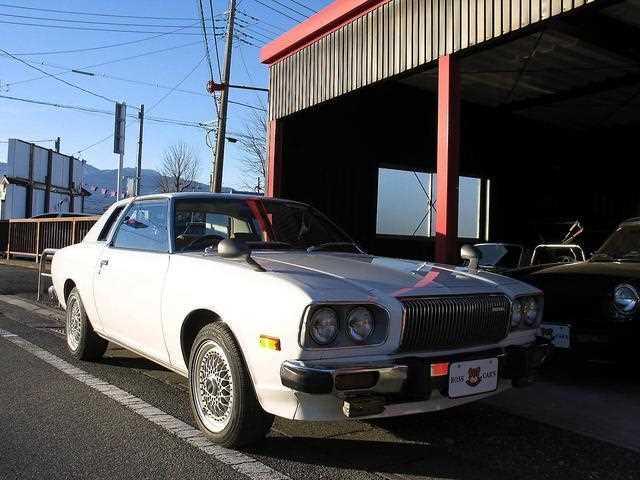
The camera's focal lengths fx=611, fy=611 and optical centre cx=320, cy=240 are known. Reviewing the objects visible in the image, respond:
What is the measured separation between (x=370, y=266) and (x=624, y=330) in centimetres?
211

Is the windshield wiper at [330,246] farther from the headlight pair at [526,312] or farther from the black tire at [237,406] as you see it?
the headlight pair at [526,312]

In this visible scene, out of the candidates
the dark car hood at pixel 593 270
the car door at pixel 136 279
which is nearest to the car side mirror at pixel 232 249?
the car door at pixel 136 279

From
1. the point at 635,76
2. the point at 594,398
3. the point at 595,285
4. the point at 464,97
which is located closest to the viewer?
the point at 594,398

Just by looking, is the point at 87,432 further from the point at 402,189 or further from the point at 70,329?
the point at 402,189

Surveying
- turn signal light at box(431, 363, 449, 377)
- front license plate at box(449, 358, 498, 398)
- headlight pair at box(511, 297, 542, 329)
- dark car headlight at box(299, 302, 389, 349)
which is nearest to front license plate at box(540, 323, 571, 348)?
headlight pair at box(511, 297, 542, 329)

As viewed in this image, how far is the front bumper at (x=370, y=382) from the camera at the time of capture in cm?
Answer: 276

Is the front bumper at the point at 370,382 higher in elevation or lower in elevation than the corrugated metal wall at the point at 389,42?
lower

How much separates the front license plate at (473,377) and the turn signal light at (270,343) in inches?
34.2

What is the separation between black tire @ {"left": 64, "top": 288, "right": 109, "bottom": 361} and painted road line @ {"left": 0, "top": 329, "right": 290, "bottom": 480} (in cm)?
15

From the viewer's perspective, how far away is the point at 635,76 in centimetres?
1052

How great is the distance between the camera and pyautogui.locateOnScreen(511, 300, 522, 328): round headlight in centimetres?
352

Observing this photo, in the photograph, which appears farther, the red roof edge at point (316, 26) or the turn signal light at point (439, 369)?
the red roof edge at point (316, 26)

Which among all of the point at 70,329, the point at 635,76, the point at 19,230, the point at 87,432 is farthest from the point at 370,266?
the point at 19,230

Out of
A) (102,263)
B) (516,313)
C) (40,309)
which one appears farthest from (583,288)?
(40,309)
